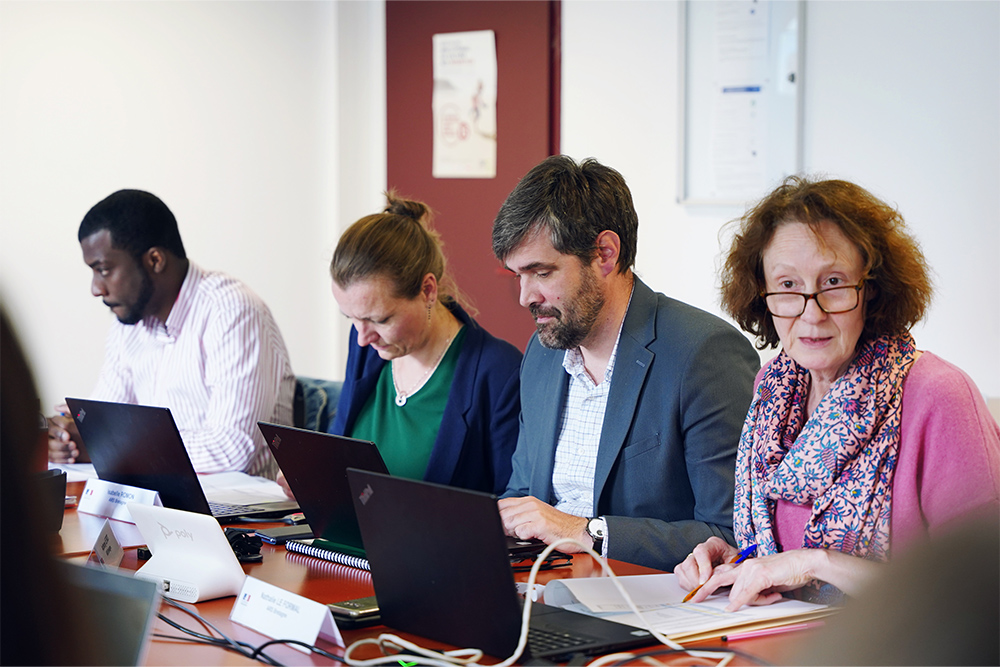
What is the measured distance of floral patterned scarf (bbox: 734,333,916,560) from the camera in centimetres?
157

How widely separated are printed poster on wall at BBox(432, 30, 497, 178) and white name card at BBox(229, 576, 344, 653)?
117 inches

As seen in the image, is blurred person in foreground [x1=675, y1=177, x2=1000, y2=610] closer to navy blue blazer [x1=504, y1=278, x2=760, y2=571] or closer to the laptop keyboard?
navy blue blazer [x1=504, y1=278, x2=760, y2=571]

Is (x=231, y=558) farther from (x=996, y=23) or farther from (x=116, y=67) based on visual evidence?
(x=116, y=67)

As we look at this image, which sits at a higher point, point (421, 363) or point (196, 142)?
point (196, 142)

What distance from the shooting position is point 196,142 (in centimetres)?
418

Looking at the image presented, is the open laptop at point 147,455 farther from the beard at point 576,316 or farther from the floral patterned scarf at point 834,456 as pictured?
the floral patterned scarf at point 834,456

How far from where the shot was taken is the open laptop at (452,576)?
117 cm

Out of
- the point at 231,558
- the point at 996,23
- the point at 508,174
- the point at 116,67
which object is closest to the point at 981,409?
the point at 231,558

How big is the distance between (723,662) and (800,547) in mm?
545

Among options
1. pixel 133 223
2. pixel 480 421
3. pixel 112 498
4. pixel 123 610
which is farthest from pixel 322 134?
pixel 123 610

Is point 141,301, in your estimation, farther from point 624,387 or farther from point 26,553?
point 26,553

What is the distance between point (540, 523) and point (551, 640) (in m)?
0.52

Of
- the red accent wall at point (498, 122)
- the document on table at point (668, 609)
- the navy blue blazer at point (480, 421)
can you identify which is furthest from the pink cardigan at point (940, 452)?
the red accent wall at point (498, 122)

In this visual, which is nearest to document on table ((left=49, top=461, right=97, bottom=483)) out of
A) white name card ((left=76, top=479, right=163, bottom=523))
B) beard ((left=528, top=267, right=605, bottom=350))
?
white name card ((left=76, top=479, right=163, bottom=523))
